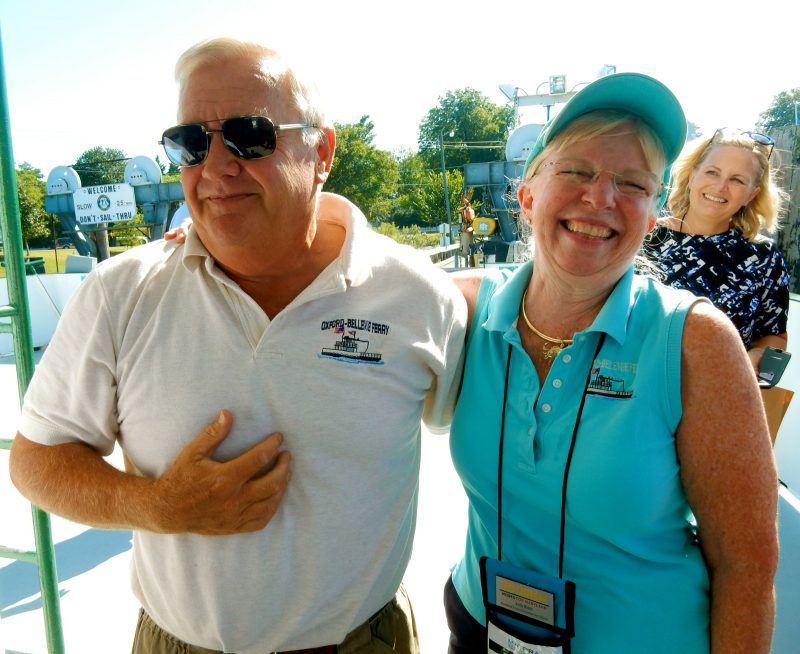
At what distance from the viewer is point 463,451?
165 cm

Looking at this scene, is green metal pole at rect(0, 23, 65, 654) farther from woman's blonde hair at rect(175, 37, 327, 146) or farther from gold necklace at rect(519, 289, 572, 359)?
gold necklace at rect(519, 289, 572, 359)

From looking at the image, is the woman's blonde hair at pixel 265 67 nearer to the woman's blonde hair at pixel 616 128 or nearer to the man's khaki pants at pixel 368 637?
the woman's blonde hair at pixel 616 128

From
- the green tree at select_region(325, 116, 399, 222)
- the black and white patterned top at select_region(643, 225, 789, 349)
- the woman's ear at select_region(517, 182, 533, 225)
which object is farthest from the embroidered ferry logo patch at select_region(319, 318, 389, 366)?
the green tree at select_region(325, 116, 399, 222)

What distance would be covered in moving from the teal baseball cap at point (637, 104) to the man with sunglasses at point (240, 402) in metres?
0.69

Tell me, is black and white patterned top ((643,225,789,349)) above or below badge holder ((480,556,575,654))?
above

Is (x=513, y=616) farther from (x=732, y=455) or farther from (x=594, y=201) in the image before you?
(x=594, y=201)

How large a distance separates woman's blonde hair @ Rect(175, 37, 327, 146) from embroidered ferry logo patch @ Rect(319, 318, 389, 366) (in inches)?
21.4

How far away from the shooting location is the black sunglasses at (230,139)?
1.46 m

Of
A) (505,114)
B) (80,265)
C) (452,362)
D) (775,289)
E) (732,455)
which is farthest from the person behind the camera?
(505,114)

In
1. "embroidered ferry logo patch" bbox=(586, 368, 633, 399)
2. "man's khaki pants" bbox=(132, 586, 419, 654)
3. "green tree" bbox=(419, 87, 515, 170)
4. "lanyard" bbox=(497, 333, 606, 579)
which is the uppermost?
"green tree" bbox=(419, 87, 515, 170)

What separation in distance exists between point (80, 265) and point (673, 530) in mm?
13115

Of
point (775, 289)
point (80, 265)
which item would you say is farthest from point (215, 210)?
point (80, 265)

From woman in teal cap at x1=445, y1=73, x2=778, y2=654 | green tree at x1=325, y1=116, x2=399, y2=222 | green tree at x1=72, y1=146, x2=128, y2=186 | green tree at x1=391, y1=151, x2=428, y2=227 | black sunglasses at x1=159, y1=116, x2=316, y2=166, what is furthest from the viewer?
green tree at x1=391, y1=151, x2=428, y2=227

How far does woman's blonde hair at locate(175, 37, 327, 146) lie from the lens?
1466mm
